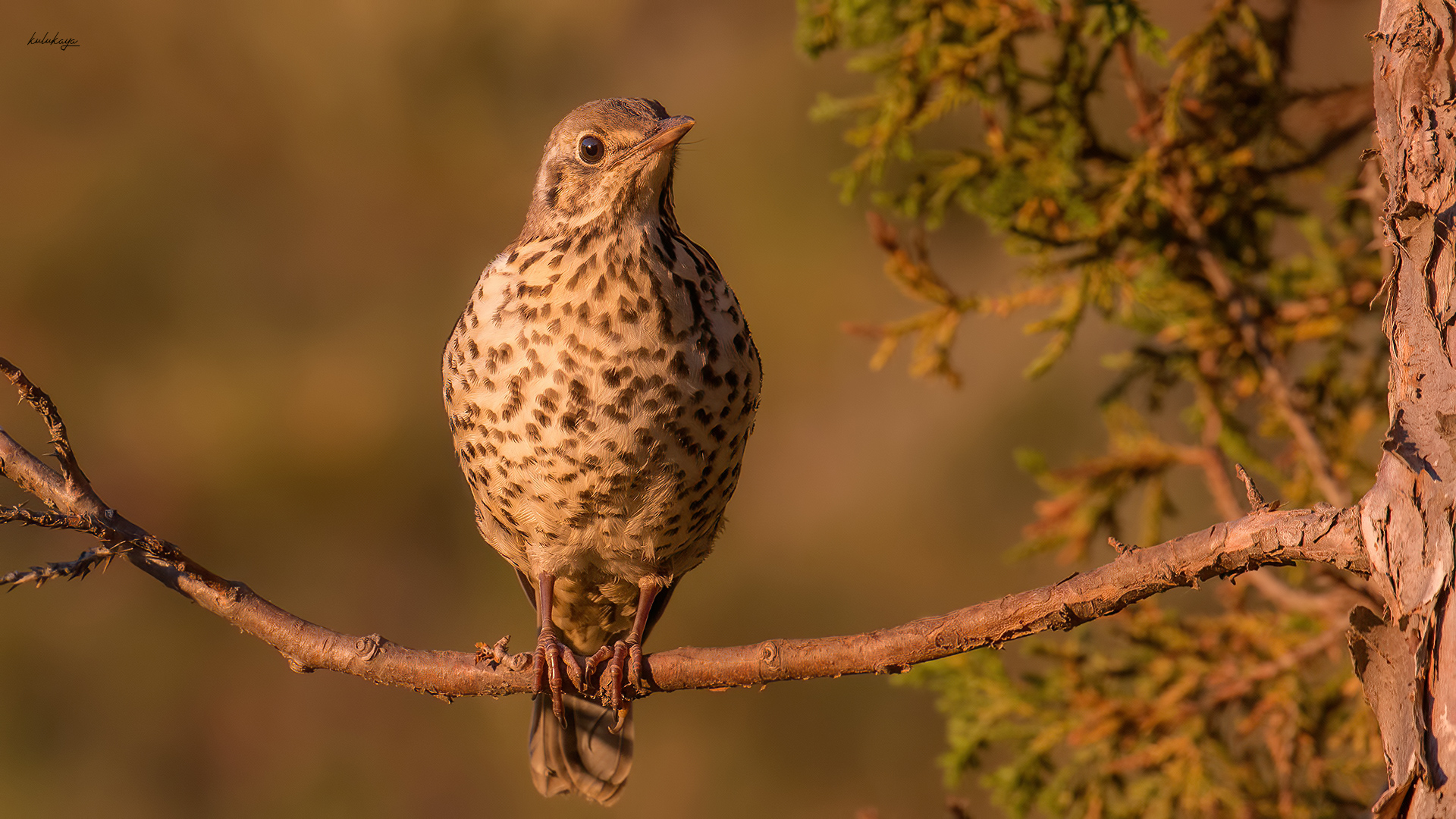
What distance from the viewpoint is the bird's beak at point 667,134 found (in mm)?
3166

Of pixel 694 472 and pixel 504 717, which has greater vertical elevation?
pixel 694 472

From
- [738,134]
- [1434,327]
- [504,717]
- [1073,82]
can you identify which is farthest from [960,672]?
[738,134]

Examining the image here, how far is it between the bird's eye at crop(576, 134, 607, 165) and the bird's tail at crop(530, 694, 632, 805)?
1942 mm

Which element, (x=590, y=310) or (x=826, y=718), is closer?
(x=590, y=310)

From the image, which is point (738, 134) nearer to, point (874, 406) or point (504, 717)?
point (874, 406)

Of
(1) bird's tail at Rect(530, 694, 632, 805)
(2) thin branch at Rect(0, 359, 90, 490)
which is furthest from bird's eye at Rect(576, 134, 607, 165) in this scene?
(1) bird's tail at Rect(530, 694, 632, 805)

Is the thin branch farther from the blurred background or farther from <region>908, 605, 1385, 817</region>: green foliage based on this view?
the blurred background

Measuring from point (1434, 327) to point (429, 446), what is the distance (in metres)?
9.59

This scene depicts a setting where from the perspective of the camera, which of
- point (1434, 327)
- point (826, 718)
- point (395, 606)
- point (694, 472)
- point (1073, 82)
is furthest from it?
point (395, 606)

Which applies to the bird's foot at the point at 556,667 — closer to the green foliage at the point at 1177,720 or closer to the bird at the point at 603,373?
the bird at the point at 603,373

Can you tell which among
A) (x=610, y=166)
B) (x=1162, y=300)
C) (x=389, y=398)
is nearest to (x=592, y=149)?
(x=610, y=166)

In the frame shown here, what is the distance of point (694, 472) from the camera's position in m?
3.30

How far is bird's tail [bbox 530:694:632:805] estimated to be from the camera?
14.1ft

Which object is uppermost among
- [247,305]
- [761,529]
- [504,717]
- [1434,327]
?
[1434,327]
